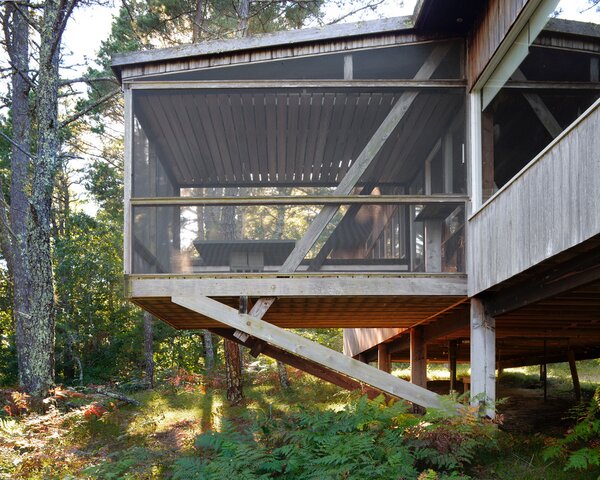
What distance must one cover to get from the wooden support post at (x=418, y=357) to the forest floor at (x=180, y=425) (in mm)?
1152

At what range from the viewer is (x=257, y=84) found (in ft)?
25.6

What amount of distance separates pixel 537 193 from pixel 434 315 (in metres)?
4.06

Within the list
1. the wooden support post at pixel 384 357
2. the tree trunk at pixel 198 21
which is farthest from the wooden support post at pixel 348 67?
the tree trunk at pixel 198 21

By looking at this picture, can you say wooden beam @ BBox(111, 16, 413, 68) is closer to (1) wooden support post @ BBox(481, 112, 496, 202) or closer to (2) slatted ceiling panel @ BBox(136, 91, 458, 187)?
(2) slatted ceiling panel @ BBox(136, 91, 458, 187)

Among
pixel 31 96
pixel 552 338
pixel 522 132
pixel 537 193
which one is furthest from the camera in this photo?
pixel 31 96

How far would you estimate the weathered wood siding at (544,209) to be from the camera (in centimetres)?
438

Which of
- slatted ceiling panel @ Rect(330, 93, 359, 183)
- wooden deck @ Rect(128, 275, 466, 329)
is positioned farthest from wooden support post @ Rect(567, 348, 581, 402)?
slatted ceiling panel @ Rect(330, 93, 359, 183)

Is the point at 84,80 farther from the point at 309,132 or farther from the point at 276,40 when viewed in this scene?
the point at 276,40

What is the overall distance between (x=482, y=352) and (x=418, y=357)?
11.6 ft

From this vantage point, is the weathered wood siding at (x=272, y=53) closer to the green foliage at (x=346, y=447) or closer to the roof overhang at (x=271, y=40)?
the roof overhang at (x=271, y=40)

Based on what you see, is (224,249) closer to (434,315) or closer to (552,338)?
(434,315)

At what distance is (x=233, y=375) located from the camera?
13867mm

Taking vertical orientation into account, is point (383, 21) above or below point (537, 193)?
above

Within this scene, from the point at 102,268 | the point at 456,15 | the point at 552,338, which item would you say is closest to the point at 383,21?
the point at 456,15
